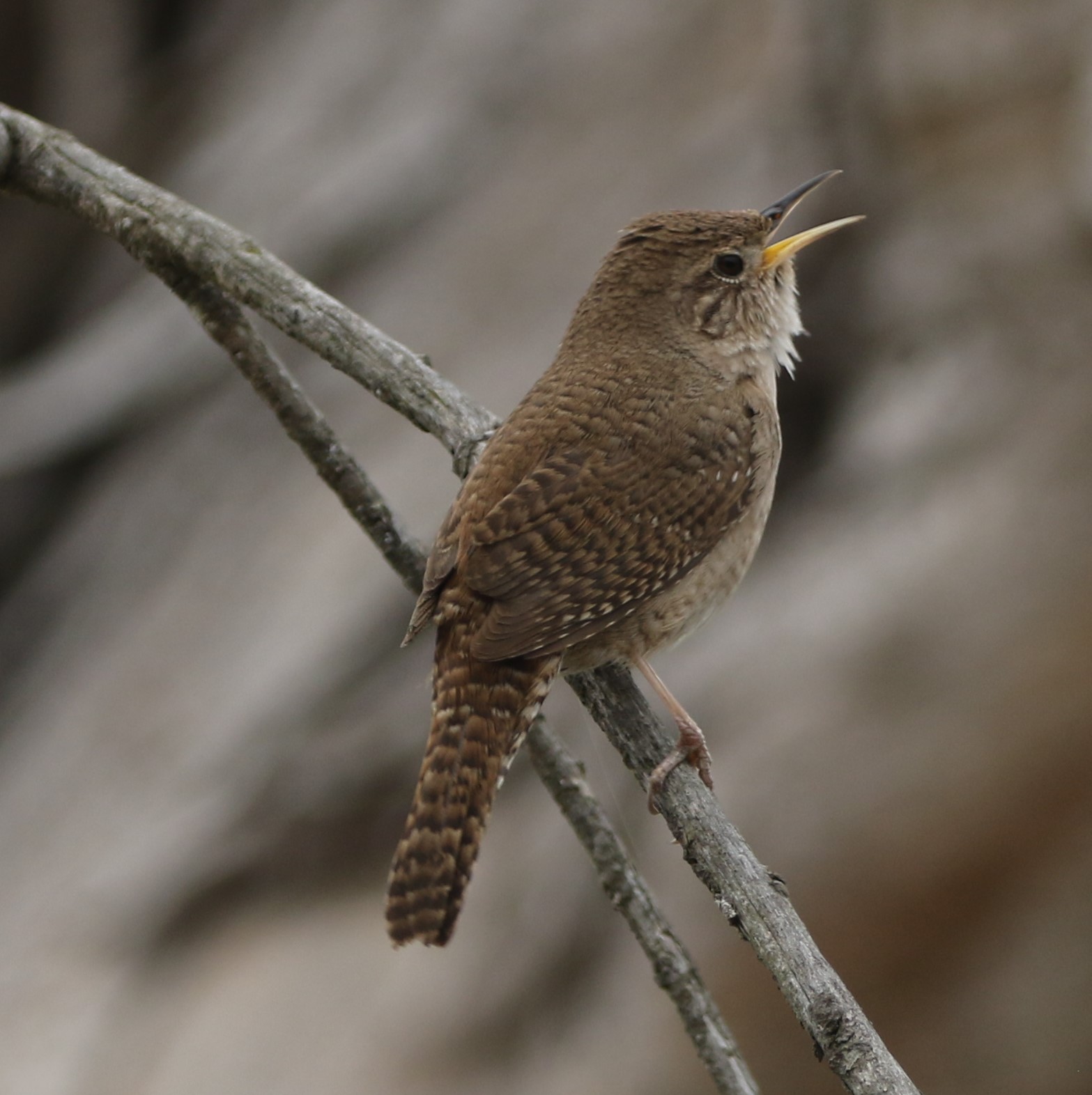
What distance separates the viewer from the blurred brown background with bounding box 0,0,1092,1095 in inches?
231

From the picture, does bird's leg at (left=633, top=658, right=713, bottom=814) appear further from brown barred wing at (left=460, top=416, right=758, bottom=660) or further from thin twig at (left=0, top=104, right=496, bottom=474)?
thin twig at (left=0, top=104, right=496, bottom=474)

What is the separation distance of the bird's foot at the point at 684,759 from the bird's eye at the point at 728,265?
141cm

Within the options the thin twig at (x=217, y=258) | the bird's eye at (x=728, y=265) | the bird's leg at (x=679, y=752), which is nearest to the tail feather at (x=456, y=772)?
the bird's leg at (x=679, y=752)

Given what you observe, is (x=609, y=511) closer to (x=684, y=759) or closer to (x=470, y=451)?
(x=470, y=451)

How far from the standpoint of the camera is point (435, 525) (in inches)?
323

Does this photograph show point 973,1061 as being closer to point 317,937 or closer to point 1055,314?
point 317,937

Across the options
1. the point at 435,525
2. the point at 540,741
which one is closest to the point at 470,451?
the point at 540,741

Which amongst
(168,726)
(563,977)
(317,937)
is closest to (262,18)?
(168,726)

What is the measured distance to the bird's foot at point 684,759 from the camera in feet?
9.46

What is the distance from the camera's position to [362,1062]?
6.53 meters

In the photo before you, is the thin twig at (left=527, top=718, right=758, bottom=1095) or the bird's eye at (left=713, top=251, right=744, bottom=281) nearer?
the thin twig at (left=527, top=718, right=758, bottom=1095)

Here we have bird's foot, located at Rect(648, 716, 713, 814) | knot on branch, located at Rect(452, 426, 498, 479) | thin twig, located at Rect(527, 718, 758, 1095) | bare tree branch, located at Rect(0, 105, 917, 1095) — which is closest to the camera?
bird's foot, located at Rect(648, 716, 713, 814)

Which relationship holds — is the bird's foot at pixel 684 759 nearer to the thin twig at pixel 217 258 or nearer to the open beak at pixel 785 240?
the thin twig at pixel 217 258

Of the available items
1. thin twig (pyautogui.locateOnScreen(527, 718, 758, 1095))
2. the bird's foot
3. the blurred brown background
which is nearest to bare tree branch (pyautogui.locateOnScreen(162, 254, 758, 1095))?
thin twig (pyautogui.locateOnScreen(527, 718, 758, 1095))
